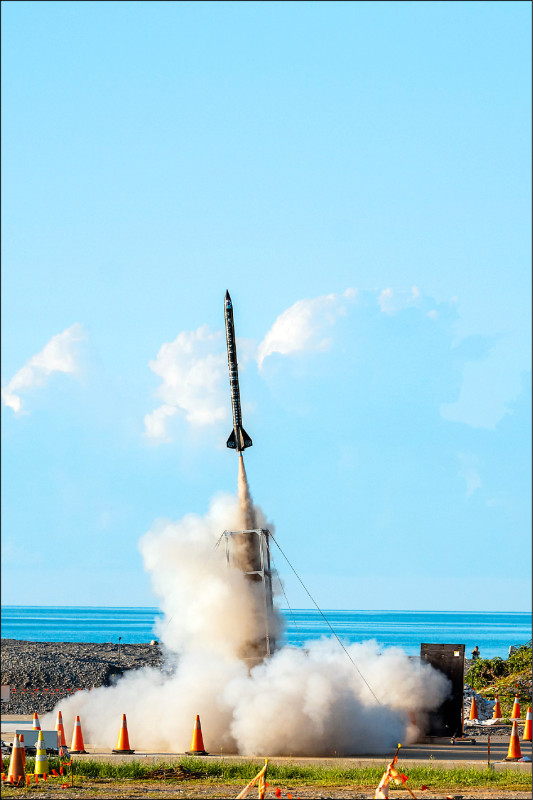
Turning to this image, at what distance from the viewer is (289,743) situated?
81.7ft

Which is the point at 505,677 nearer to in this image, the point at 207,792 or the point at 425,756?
the point at 425,756

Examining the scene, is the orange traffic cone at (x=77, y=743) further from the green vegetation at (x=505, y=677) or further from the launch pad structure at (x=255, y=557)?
the green vegetation at (x=505, y=677)

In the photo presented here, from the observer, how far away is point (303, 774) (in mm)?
22094

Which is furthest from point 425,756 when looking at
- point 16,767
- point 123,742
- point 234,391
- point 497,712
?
point 234,391

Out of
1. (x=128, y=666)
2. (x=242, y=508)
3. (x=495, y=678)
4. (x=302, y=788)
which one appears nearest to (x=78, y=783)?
(x=302, y=788)

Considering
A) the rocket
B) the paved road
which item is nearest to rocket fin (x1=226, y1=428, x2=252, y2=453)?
the rocket

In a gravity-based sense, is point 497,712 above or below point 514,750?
above

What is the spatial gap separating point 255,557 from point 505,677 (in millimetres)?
14144

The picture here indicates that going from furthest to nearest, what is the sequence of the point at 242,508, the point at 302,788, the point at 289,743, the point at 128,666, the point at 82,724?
the point at 128,666 → the point at 242,508 → the point at 82,724 → the point at 289,743 → the point at 302,788

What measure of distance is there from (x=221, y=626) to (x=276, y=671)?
132 inches

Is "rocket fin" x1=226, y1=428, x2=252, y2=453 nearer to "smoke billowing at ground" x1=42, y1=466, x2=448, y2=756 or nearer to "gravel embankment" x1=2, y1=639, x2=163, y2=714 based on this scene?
"smoke billowing at ground" x1=42, y1=466, x2=448, y2=756

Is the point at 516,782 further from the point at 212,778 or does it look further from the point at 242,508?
the point at 242,508

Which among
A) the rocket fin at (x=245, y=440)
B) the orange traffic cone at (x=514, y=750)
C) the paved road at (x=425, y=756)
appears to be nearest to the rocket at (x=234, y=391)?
the rocket fin at (x=245, y=440)

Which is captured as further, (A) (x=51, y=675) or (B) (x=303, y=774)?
(A) (x=51, y=675)
